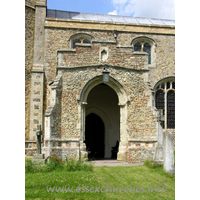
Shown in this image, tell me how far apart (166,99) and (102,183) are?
10544 millimetres

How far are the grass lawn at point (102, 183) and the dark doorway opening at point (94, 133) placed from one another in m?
6.78

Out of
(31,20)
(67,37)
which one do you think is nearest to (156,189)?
(67,37)

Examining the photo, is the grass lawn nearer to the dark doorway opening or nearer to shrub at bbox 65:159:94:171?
shrub at bbox 65:159:94:171

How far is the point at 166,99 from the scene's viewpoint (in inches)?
652

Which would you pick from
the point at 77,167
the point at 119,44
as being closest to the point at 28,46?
the point at 119,44

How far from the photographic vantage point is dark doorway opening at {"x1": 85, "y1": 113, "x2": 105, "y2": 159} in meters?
15.8

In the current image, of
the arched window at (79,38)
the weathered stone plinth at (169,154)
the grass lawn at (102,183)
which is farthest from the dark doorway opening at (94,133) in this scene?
the weathered stone plinth at (169,154)

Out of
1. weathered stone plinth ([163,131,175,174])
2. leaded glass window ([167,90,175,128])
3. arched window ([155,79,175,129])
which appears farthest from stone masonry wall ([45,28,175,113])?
weathered stone plinth ([163,131,175,174])

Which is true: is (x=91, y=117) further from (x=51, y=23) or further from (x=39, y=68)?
(x=51, y=23)

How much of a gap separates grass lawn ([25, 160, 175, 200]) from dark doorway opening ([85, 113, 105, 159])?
6.78 metres

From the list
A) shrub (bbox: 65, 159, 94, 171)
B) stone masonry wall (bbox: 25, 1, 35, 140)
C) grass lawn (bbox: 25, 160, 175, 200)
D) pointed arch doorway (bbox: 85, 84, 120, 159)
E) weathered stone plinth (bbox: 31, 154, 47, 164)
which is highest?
stone masonry wall (bbox: 25, 1, 35, 140)

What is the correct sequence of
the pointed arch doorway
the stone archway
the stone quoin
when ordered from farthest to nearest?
the pointed arch doorway, the stone archway, the stone quoin

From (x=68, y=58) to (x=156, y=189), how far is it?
6861 mm

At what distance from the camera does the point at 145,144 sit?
1130cm
